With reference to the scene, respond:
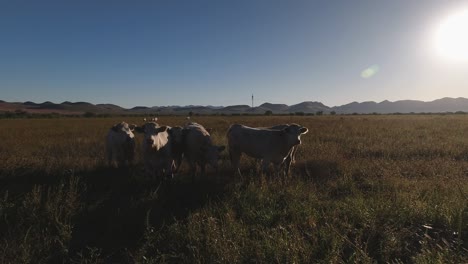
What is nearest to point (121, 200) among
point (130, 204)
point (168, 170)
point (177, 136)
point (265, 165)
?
point (130, 204)

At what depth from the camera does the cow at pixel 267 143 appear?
410 inches

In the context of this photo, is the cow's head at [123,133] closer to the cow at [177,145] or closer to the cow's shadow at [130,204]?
the cow's shadow at [130,204]

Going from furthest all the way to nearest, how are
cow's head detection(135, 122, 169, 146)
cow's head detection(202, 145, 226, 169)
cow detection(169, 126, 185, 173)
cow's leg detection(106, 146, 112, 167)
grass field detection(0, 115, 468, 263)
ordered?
1. cow's leg detection(106, 146, 112, 167)
2. cow detection(169, 126, 185, 173)
3. cow's head detection(202, 145, 226, 169)
4. cow's head detection(135, 122, 169, 146)
5. grass field detection(0, 115, 468, 263)

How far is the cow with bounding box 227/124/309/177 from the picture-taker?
1042 cm

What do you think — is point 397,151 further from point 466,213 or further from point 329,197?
point 466,213

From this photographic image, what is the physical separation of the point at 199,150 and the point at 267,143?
6.93 ft

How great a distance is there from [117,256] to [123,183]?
4.31m

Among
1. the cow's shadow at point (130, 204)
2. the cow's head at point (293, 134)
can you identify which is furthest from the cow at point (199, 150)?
the cow's head at point (293, 134)

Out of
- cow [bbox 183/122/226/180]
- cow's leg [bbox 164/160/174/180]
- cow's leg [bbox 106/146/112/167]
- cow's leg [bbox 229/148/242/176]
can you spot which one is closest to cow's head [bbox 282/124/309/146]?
cow's leg [bbox 229/148/242/176]

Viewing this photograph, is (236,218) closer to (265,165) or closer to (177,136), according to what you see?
(265,165)

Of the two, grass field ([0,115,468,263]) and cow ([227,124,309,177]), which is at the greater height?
cow ([227,124,309,177])

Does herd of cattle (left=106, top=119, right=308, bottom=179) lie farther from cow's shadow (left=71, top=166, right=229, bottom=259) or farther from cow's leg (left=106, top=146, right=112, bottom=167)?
cow's shadow (left=71, top=166, right=229, bottom=259)

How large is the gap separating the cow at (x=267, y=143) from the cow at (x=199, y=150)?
25.9 inches

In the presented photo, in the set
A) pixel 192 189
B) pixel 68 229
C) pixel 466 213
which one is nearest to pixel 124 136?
pixel 192 189
